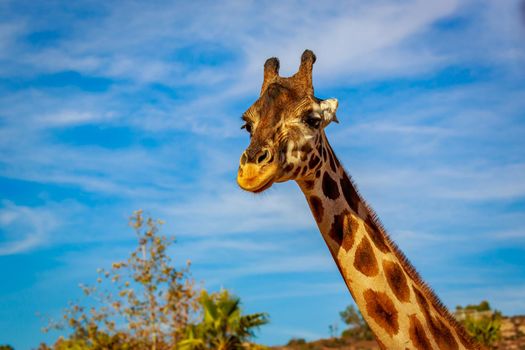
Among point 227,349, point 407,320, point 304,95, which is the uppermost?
point 227,349

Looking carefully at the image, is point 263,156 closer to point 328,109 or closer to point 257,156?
point 257,156

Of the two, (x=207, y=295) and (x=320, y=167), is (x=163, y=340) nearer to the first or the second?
(x=207, y=295)

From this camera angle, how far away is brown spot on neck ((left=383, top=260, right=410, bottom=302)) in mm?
6629

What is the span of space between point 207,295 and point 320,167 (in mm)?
23722

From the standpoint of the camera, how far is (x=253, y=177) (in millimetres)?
6023

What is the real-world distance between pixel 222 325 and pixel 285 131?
960 inches

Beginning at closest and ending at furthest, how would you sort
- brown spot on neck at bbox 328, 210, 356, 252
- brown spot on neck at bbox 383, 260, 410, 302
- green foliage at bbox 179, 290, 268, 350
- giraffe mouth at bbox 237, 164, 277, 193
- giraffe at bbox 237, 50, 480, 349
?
giraffe mouth at bbox 237, 164, 277, 193
giraffe at bbox 237, 50, 480, 349
brown spot on neck at bbox 383, 260, 410, 302
brown spot on neck at bbox 328, 210, 356, 252
green foliage at bbox 179, 290, 268, 350

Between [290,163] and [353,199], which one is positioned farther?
[353,199]

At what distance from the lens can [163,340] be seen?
29.7 m

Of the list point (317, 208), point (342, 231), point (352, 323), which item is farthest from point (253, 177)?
point (352, 323)

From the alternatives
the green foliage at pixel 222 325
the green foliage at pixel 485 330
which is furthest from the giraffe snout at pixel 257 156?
the green foliage at pixel 485 330

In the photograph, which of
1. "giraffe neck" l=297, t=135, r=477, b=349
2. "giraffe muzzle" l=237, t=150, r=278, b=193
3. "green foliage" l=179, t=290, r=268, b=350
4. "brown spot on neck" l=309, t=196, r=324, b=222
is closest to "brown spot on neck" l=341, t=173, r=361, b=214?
"giraffe neck" l=297, t=135, r=477, b=349

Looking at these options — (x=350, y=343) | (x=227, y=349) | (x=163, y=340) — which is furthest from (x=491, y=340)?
(x=350, y=343)

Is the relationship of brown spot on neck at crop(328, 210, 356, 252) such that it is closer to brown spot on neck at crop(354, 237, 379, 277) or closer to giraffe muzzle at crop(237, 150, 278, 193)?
brown spot on neck at crop(354, 237, 379, 277)
